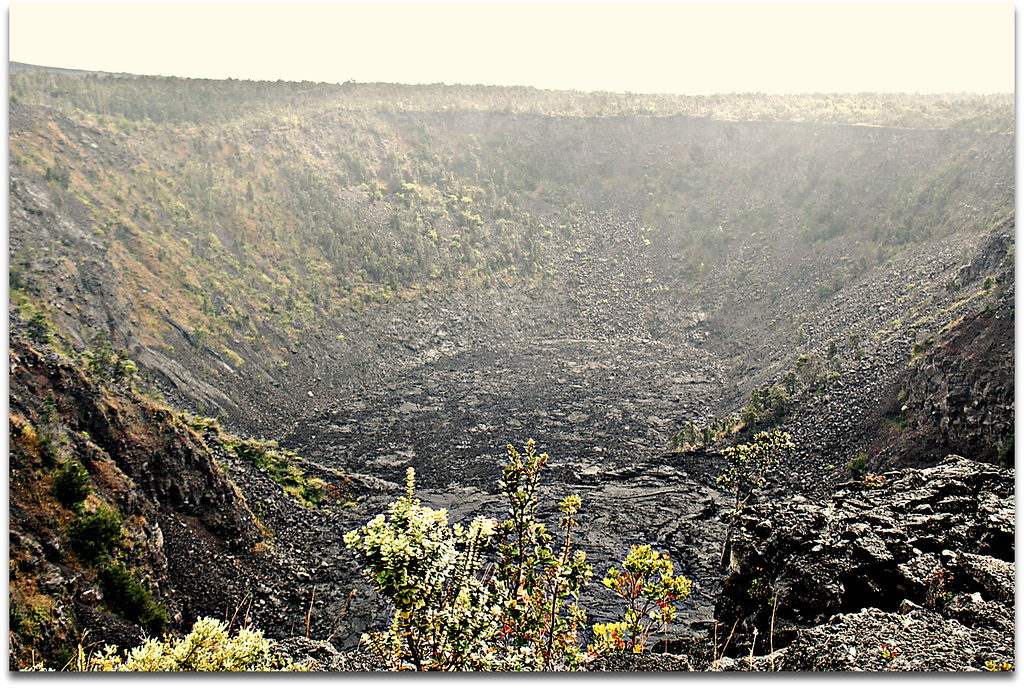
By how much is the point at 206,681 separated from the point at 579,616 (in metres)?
4.41

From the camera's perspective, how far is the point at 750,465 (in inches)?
1007

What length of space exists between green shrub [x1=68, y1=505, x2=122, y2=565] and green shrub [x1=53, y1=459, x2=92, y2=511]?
0.38 metres

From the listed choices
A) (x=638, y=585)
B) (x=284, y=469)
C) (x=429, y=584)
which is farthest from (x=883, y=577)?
(x=284, y=469)

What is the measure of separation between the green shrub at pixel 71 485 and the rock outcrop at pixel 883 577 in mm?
12827

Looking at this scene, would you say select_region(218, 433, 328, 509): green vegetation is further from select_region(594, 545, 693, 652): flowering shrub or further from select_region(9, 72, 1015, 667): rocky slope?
select_region(594, 545, 693, 652): flowering shrub

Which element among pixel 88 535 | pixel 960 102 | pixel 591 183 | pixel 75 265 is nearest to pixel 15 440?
pixel 88 535

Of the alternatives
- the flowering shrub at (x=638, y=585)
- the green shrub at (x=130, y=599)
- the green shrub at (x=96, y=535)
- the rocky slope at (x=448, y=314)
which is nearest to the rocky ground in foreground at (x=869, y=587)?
the rocky slope at (x=448, y=314)

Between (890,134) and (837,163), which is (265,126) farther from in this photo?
(890,134)

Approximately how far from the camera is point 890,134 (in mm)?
56562

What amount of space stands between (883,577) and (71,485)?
15721mm

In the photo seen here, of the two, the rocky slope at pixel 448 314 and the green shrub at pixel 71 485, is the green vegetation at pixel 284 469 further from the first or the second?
the green shrub at pixel 71 485

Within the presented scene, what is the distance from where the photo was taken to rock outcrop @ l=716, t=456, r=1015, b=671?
9570mm

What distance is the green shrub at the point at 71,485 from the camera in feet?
47.1

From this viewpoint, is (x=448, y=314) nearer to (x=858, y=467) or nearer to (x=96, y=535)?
(x=858, y=467)
